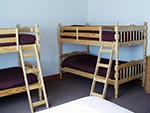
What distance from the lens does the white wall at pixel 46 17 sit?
4318 millimetres

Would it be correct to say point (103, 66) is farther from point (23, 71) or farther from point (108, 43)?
point (23, 71)

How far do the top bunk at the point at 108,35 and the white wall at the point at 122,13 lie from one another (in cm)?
29

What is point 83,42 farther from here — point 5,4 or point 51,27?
point 5,4

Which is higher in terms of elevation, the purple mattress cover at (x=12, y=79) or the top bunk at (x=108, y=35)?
the top bunk at (x=108, y=35)

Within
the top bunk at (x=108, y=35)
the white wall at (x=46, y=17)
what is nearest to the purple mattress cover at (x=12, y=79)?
the white wall at (x=46, y=17)

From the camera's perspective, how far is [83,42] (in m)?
4.30

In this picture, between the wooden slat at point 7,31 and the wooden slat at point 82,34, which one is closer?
the wooden slat at point 7,31

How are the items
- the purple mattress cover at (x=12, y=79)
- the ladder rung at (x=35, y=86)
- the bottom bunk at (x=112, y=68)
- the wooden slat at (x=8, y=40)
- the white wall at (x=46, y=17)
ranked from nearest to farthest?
the wooden slat at (x=8, y=40), the purple mattress cover at (x=12, y=79), the ladder rung at (x=35, y=86), the bottom bunk at (x=112, y=68), the white wall at (x=46, y=17)

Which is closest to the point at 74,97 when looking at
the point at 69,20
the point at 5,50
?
the point at 5,50

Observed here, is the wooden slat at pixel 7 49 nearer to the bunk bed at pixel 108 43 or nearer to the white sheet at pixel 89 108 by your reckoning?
the bunk bed at pixel 108 43

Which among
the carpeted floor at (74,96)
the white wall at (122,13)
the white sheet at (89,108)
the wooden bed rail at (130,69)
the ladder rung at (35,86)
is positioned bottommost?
the carpeted floor at (74,96)

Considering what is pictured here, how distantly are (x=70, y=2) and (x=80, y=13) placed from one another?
450 mm

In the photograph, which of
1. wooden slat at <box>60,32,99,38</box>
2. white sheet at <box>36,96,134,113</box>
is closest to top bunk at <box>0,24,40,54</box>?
wooden slat at <box>60,32,99,38</box>

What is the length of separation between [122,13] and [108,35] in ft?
4.00
